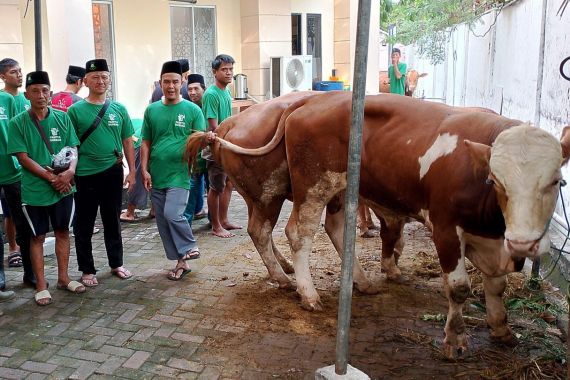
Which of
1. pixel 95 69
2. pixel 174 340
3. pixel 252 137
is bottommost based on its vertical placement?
pixel 174 340

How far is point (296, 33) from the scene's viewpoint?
544 inches

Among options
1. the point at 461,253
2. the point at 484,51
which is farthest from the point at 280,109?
the point at 484,51

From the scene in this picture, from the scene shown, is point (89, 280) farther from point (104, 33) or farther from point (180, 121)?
point (104, 33)

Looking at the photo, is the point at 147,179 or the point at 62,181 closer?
the point at 62,181

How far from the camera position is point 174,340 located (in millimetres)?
4168

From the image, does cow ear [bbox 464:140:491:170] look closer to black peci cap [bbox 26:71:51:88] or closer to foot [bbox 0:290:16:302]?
black peci cap [bbox 26:71:51:88]

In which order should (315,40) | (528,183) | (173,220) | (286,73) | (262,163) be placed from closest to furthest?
(528,183), (262,163), (173,220), (286,73), (315,40)

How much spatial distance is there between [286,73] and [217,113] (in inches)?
230

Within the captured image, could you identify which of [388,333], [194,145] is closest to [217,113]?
[194,145]

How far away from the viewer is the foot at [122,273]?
17.9 feet

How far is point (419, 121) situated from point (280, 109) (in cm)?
133

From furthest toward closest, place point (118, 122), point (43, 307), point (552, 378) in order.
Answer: point (118, 122)
point (43, 307)
point (552, 378)


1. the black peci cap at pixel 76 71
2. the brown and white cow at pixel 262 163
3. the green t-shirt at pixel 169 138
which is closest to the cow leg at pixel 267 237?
the brown and white cow at pixel 262 163

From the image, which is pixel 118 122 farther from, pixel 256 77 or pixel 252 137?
pixel 256 77
